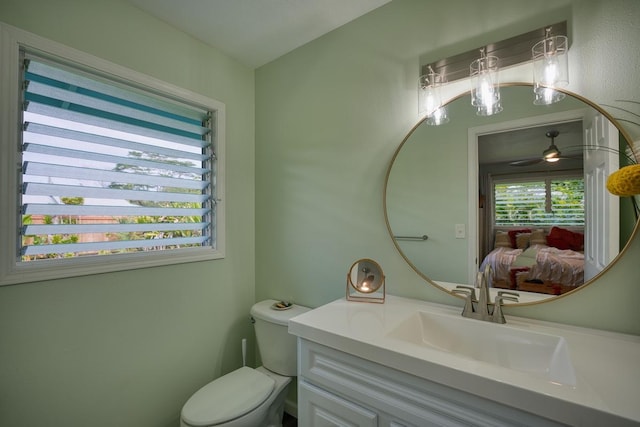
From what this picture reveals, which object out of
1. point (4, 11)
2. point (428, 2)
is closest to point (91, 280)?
point (4, 11)

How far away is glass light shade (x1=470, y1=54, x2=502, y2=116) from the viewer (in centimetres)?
116

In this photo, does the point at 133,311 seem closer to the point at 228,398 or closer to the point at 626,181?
the point at 228,398

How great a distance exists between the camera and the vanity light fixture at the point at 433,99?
1.29 meters

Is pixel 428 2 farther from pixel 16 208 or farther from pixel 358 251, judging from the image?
pixel 16 208

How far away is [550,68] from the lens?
1039 mm

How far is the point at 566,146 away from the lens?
1043mm

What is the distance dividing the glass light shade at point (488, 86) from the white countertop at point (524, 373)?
865 millimetres

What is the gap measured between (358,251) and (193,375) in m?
1.24

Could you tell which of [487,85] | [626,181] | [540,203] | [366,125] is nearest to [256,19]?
[366,125]

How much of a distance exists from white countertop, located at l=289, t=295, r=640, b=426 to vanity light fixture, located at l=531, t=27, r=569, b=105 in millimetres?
854

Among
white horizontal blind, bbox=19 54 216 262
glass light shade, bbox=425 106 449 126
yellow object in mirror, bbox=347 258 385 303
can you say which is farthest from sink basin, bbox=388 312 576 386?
white horizontal blind, bbox=19 54 216 262

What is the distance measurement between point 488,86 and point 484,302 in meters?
0.88

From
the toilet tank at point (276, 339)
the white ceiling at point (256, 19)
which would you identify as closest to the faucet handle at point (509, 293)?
the toilet tank at point (276, 339)

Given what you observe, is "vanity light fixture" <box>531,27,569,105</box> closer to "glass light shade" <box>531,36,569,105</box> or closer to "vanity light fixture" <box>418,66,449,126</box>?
"glass light shade" <box>531,36,569,105</box>
